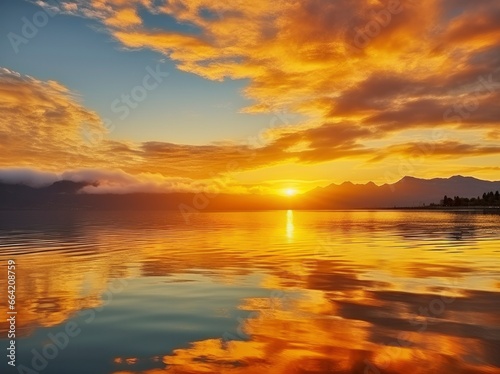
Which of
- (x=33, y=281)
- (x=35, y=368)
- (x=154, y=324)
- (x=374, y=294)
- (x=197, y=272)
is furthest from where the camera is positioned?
(x=197, y=272)

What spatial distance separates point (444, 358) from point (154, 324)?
9.72m

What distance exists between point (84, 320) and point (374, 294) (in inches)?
520

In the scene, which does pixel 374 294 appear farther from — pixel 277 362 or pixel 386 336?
pixel 277 362

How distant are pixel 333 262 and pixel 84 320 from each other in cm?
2176

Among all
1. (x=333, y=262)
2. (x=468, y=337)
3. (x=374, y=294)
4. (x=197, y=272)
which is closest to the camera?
(x=468, y=337)

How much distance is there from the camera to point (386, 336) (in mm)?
13633

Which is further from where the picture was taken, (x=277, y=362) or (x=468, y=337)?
(x=468, y=337)

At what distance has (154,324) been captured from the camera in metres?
15.4

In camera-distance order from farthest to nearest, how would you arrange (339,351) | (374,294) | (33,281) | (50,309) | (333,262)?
1. (333,262)
2. (33,281)
3. (374,294)
4. (50,309)
5. (339,351)

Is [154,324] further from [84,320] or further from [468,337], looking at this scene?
[468,337]

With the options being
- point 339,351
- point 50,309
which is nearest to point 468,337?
point 339,351

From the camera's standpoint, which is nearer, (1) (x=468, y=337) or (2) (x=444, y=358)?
(2) (x=444, y=358)

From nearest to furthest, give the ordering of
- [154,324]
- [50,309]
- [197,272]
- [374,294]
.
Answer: [154,324], [50,309], [374,294], [197,272]

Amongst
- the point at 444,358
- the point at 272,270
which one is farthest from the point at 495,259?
the point at 444,358
